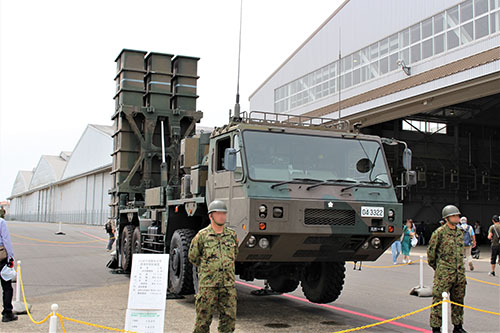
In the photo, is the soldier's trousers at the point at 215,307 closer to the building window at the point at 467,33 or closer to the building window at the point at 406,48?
the building window at the point at 406,48

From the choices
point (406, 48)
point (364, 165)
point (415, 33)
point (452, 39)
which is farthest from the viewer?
point (406, 48)

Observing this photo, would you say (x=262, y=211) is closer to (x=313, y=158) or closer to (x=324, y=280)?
(x=313, y=158)

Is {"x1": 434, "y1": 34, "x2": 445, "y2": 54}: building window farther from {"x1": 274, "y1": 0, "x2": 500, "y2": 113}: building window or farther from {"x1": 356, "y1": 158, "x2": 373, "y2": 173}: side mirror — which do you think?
{"x1": 356, "y1": 158, "x2": 373, "y2": 173}: side mirror

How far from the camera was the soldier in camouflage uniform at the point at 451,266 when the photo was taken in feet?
23.4

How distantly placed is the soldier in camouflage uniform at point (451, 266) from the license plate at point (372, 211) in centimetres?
95

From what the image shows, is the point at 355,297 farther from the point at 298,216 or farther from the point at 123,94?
the point at 123,94

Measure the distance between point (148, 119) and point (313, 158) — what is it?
20.8 ft

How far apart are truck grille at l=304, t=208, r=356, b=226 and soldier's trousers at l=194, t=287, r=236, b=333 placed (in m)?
2.38

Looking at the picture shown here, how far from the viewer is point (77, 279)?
13.4m

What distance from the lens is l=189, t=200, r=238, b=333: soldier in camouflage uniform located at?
18.3 ft

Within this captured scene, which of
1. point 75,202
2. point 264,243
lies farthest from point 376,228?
point 75,202

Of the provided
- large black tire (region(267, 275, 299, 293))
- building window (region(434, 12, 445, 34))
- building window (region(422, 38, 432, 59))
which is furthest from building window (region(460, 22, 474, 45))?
large black tire (region(267, 275, 299, 293))

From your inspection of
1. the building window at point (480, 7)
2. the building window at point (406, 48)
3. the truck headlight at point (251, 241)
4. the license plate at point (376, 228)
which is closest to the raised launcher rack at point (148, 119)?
the building window at point (406, 48)

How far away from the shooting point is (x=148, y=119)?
1352 centimetres
